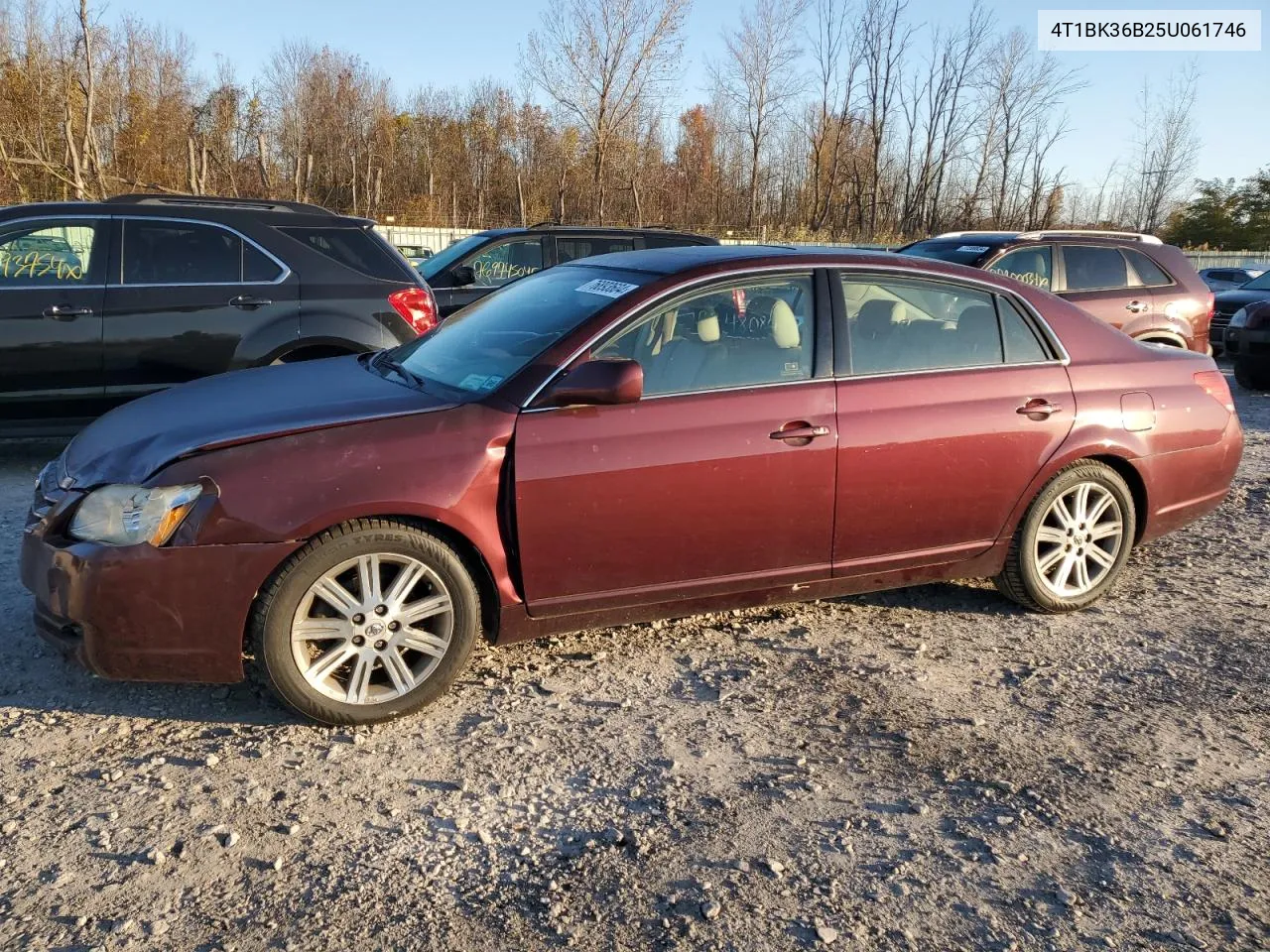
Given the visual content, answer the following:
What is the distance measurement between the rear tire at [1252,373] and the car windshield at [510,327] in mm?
10314

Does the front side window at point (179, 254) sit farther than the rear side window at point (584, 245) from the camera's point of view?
No

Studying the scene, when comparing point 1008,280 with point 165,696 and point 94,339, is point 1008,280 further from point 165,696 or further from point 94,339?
point 94,339

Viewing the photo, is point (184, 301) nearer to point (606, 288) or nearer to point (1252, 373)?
point (606, 288)

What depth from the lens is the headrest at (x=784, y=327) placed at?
4164 mm

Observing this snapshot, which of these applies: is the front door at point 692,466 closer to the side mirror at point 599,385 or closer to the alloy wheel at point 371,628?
the side mirror at point 599,385

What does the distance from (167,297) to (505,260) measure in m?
4.57

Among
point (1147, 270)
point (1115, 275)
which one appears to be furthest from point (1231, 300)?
point (1115, 275)

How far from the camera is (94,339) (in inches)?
259

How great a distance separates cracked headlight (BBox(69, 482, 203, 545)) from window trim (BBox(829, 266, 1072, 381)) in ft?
8.07

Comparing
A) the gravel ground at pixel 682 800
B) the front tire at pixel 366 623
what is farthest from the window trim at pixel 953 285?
the front tire at pixel 366 623

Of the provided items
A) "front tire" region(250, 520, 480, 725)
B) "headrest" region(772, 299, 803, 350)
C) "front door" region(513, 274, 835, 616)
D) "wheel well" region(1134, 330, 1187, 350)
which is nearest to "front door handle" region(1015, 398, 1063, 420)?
"front door" region(513, 274, 835, 616)

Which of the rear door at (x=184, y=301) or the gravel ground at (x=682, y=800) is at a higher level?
the rear door at (x=184, y=301)

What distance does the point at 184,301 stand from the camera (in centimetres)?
673

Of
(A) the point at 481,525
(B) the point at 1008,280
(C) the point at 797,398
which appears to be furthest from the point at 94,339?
(B) the point at 1008,280
